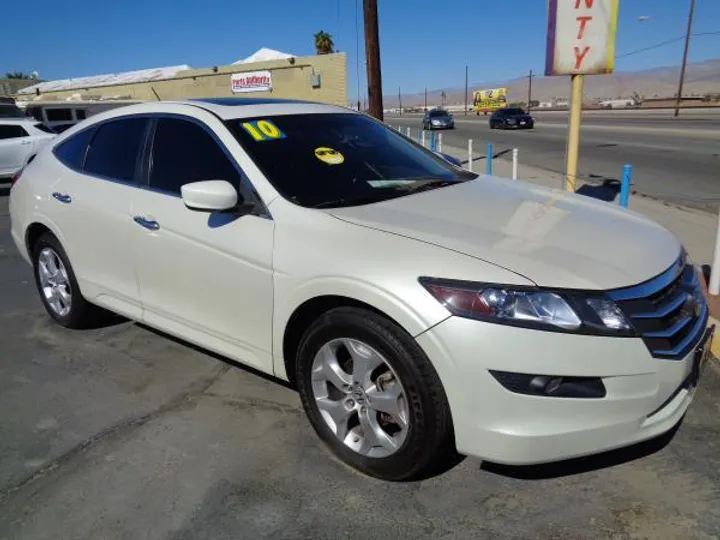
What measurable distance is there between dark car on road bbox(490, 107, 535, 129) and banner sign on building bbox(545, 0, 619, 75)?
99.8 feet

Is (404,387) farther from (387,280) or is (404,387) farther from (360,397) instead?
(387,280)

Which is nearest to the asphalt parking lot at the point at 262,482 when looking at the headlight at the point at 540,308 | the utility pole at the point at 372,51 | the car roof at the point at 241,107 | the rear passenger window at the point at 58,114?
the headlight at the point at 540,308

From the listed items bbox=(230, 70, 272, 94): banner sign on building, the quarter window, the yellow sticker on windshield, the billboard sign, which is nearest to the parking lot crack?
the yellow sticker on windshield

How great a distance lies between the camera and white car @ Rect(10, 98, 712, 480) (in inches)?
88.5

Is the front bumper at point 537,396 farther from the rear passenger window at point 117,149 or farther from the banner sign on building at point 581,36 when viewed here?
the banner sign on building at point 581,36

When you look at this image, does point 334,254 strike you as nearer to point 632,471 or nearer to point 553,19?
point 632,471

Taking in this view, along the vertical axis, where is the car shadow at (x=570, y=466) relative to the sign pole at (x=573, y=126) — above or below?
below

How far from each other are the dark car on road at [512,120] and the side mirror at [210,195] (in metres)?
36.2

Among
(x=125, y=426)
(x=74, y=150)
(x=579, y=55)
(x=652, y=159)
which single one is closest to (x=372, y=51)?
(x=579, y=55)

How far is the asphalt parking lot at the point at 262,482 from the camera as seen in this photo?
2.44 m

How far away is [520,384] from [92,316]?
11.4 ft

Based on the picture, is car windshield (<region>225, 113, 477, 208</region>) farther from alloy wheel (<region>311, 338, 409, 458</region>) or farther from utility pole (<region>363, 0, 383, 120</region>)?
utility pole (<region>363, 0, 383, 120</region>)

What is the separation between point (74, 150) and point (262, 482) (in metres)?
2.88

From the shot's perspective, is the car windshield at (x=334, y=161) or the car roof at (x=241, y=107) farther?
the car roof at (x=241, y=107)
